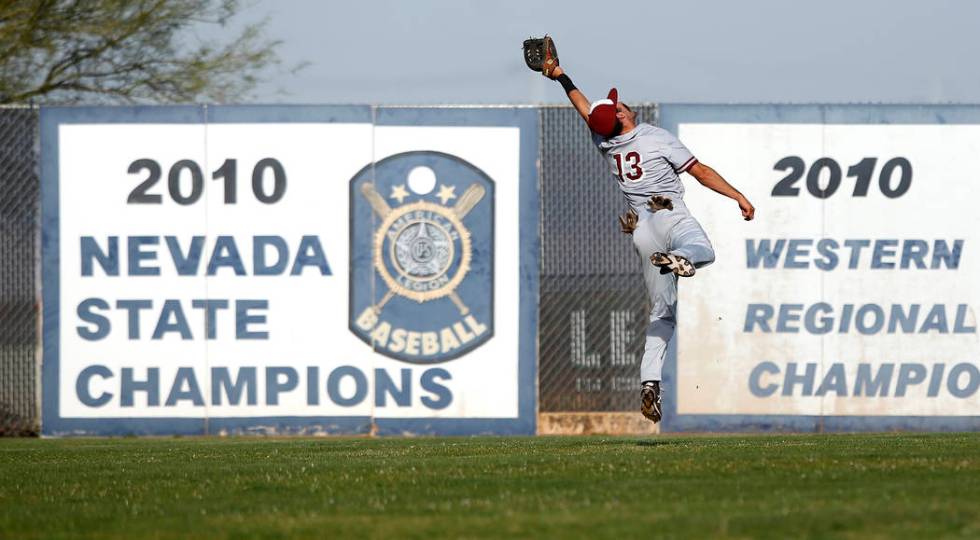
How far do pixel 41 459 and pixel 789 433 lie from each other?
8.70m

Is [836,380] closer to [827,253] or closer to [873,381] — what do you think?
[873,381]

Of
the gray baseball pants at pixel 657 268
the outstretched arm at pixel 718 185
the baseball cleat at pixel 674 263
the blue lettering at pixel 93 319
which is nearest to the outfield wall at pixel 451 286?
the blue lettering at pixel 93 319

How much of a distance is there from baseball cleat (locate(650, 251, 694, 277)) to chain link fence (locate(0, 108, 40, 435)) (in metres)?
9.64

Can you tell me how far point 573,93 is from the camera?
11180 mm

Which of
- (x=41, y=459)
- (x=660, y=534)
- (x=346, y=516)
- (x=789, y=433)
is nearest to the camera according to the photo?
(x=660, y=534)

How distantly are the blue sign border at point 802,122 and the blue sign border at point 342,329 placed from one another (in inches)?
61.8

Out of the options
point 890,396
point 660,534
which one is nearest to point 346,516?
point 660,534

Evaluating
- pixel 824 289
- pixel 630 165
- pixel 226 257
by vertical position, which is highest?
pixel 630 165

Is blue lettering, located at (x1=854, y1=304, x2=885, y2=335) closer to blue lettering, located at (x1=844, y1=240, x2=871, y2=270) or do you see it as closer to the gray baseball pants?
blue lettering, located at (x1=844, y1=240, x2=871, y2=270)

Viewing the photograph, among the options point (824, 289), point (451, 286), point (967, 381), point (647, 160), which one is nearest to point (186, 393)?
point (451, 286)

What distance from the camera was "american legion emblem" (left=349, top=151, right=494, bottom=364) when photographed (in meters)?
17.4

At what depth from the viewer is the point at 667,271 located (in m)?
10.3

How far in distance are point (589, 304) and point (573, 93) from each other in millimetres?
6498

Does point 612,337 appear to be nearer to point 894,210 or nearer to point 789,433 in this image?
point 789,433
